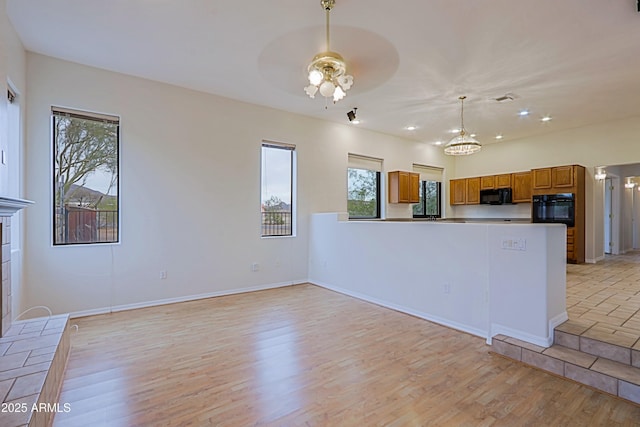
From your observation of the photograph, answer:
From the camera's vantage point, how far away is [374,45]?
334 centimetres

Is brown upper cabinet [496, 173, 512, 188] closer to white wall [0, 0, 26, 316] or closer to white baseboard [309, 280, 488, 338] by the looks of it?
white baseboard [309, 280, 488, 338]

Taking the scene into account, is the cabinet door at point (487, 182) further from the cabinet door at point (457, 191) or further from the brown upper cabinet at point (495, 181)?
the cabinet door at point (457, 191)

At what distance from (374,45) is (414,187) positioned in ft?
15.0

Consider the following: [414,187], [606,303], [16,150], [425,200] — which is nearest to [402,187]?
[414,187]

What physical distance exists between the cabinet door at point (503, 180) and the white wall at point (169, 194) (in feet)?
15.6

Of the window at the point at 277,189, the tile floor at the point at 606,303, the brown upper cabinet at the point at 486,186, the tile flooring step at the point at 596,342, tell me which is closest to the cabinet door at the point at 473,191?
the brown upper cabinet at the point at 486,186

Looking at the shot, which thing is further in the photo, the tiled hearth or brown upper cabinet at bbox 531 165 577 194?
brown upper cabinet at bbox 531 165 577 194

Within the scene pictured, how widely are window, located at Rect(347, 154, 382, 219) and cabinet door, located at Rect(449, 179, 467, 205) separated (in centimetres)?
279

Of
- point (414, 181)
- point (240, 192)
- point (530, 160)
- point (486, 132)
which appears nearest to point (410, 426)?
point (240, 192)

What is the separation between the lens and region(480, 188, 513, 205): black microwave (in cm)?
751

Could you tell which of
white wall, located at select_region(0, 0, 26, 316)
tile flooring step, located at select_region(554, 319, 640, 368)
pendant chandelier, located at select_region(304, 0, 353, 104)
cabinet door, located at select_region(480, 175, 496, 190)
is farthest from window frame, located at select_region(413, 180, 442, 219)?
white wall, located at select_region(0, 0, 26, 316)

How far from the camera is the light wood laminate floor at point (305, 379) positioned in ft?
6.56

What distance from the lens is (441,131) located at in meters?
6.83

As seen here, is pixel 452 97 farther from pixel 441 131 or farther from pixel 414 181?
pixel 414 181
